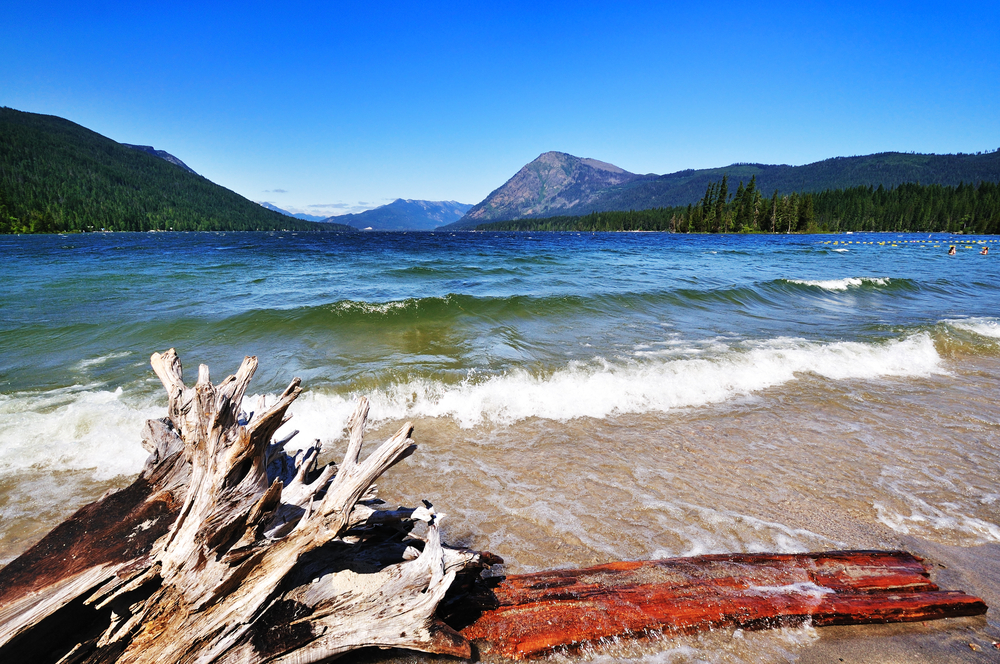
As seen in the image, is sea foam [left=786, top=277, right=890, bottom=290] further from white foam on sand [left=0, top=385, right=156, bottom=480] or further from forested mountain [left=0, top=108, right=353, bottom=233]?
forested mountain [left=0, top=108, right=353, bottom=233]

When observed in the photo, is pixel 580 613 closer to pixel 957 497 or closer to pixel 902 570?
pixel 902 570

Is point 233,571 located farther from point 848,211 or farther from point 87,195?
point 87,195

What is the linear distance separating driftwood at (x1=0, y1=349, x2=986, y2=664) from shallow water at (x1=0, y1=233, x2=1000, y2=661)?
0.30 meters

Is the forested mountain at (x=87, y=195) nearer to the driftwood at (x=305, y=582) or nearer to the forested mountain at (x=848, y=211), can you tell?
the driftwood at (x=305, y=582)

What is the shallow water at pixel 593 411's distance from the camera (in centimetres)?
376

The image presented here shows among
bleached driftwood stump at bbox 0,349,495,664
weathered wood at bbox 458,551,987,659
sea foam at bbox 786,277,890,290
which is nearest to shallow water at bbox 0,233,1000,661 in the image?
weathered wood at bbox 458,551,987,659

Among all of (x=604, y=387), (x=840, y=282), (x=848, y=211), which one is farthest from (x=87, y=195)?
(x=848, y=211)

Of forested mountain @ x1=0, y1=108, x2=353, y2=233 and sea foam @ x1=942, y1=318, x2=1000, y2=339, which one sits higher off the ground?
forested mountain @ x1=0, y1=108, x2=353, y2=233

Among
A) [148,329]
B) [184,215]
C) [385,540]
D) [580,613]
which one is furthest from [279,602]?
[184,215]

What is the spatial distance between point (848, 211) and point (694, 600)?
554 feet

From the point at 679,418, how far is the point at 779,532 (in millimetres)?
2599

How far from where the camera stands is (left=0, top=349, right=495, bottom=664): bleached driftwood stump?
6.39 feet

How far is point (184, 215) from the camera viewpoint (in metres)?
154

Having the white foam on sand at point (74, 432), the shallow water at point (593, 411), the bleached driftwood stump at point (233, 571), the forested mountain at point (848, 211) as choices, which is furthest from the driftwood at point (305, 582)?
the forested mountain at point (848, 211)
